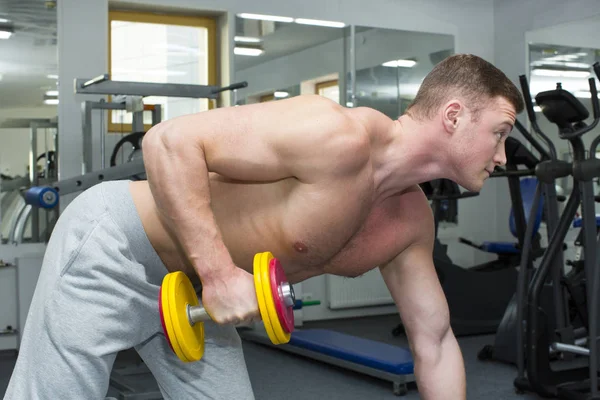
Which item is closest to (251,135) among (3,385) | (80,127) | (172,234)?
(172,234)

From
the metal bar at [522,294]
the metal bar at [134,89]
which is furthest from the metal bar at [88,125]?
the metal bar at [522,294]

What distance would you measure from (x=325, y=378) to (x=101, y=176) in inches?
63.1

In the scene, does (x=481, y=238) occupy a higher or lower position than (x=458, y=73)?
lower

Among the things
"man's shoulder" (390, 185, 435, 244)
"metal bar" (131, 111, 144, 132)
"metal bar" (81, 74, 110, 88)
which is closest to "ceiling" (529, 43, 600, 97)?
"metal bar" (131, 111, 144, 132)

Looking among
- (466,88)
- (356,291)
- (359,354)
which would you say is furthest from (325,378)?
(466,88)

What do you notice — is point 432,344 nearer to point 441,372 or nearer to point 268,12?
point 441,372

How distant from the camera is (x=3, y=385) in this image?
400cm

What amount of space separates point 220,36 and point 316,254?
4374mm

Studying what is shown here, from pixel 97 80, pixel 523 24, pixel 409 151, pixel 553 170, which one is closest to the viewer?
pixel 409 151

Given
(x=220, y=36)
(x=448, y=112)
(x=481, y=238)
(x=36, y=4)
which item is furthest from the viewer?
(x=481, y=238)

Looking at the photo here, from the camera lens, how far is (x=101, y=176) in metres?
3.97

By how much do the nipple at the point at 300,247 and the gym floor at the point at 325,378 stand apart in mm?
2284

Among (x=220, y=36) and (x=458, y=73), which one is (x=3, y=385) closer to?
(x=220, y=36)

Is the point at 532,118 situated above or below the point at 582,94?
below
